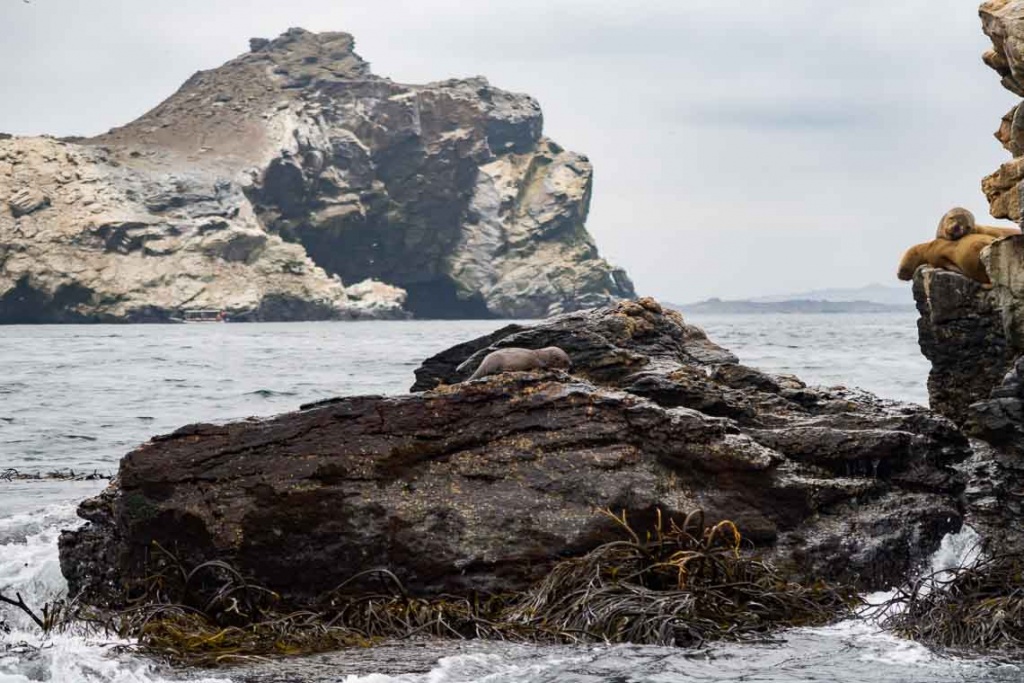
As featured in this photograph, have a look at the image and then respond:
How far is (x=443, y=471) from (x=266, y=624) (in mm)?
1675

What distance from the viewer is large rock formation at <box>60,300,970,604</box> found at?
8.11 meters

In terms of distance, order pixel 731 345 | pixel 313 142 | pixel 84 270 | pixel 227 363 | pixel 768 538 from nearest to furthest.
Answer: pixel 768 538 < pixel 227 363 < pixel 731 345 < pixel 84 270 < pixel 313 142

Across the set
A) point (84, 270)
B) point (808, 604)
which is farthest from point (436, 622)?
point (84, 270)

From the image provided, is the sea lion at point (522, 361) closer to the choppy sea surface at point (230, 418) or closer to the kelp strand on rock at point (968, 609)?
the choppy sea surface at point (230, 418)

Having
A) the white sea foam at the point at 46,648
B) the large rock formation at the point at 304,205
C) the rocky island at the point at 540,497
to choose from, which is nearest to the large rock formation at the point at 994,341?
the rocky island at the point at 540,497

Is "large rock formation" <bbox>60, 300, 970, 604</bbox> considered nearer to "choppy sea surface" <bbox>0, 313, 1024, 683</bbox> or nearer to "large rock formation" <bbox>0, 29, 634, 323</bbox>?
"choppy sea surface" <bbox>0, 313, 1024, 683</bbox>

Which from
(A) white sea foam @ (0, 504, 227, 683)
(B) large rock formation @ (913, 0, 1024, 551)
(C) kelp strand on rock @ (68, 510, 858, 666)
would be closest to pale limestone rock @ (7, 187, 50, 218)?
(B) large rock formation @ (913, 0, 1024, 551)

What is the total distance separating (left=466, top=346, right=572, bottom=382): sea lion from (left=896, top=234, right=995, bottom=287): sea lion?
13.5 feet

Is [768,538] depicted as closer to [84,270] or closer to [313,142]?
[84,270]

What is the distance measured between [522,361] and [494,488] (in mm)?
2424

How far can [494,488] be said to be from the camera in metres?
8.45

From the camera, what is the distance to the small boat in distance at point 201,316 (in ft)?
348

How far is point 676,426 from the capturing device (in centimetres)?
879

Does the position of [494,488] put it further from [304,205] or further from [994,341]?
[304,205]
